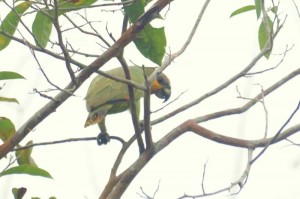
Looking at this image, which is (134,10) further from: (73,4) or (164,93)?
Result: (164,93)

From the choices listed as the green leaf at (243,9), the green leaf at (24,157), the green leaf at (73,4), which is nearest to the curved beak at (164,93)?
the green leaf at (243,9)

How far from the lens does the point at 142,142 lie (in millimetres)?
2352

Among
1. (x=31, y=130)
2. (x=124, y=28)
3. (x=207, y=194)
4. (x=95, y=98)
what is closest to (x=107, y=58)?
(x=124, y=28)

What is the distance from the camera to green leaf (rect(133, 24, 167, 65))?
2316 mm

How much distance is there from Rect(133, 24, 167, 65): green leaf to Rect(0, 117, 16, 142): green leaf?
1.58 feet

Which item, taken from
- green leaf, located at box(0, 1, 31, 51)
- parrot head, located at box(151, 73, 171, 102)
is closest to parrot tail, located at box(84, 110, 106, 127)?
parrot head, located at box(151, 73, 171, 102)

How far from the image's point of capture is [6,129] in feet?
7.88

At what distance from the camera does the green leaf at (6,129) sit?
7.86ft

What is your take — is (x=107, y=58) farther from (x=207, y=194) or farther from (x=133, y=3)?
(x=207, y=194)

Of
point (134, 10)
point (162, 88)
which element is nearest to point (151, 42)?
point (134, 10)

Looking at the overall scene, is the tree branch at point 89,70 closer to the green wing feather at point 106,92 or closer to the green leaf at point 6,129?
the green leaf at point 6,129

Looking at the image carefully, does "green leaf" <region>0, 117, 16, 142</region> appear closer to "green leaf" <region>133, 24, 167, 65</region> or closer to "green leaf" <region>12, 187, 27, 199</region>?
"green leaf" <region>12, 187, 27, 199</region>

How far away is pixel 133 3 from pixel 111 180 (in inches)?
24.1

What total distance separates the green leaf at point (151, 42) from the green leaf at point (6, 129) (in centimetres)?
48
